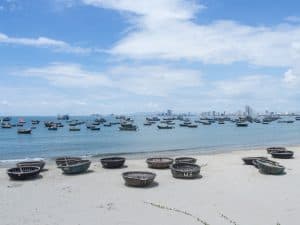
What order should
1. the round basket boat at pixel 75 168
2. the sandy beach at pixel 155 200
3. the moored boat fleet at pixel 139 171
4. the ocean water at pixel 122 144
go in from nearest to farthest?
the sandy beach at pixel 155 200 < the moored boat fleet at pixel 139 171 < the round basket boat at pixel 75 168 < the ocean water at pixel 122 144

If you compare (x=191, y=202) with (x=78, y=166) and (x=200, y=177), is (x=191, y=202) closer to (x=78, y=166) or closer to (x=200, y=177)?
(x=200, y=177)

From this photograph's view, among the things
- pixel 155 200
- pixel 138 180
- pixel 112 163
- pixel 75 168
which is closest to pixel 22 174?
pixel 75 168

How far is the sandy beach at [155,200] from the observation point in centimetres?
1730

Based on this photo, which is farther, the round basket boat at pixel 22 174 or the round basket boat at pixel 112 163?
the round basket boat at pixel 112 163

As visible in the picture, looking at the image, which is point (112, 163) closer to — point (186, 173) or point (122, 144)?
point (186, 173)

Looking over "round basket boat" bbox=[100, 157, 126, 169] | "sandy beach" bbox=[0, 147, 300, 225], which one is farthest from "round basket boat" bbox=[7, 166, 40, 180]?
"round basket boat" bbox=[100, 157, 126, 169]

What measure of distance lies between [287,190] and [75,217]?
41.2ft

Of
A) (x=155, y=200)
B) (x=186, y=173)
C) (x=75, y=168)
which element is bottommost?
(x=155, y=200)

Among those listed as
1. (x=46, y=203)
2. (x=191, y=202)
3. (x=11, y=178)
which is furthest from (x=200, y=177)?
(x=11, y=178)

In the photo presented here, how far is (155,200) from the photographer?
20641 millimetres

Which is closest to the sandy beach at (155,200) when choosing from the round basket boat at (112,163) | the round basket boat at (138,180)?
the round basket boat at (138,180)

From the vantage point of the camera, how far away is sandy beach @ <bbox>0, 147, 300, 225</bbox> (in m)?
17.3

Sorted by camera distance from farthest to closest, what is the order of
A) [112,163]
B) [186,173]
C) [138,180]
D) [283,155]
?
[283,155] → [112,163] → [186,173] → [138,180]

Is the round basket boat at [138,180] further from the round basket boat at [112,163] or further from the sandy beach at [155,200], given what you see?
→ the round basket boat at [112,163]
